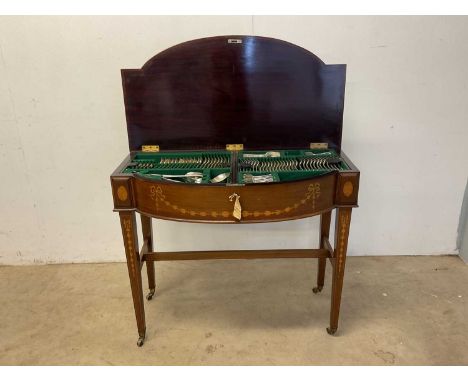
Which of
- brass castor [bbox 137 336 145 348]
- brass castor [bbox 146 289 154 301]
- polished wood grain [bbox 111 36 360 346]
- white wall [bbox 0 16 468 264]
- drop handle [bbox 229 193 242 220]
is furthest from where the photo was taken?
brass castor [bbox 146 289 154 301]

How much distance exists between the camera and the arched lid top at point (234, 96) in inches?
78.4

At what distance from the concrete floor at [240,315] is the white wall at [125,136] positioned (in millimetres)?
189

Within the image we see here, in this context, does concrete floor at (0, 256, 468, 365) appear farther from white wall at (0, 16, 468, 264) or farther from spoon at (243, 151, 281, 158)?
spoon at (243, 151, 281, 158)

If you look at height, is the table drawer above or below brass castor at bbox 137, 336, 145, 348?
above

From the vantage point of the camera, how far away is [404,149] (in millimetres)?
2551

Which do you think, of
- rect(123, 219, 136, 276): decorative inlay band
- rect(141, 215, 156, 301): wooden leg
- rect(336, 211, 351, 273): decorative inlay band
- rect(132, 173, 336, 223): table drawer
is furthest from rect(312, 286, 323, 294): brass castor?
rect(123, 219, 136, 276): decorative inlay band

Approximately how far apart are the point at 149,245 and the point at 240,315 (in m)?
0.70

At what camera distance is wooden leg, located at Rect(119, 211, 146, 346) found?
5.95 feet

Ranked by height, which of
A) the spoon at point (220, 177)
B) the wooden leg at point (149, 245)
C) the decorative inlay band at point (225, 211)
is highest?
the spoon at point (220, 177)

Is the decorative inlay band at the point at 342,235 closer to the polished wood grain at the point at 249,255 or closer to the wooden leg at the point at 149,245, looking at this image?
the polished wood grain at the point at 249,255

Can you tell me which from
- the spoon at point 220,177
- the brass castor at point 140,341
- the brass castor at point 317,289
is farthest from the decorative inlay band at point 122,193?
the brass castor at point 317,289

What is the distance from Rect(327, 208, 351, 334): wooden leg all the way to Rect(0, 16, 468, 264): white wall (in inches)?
31.4

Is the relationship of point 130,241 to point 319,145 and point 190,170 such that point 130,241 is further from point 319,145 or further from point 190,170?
point 319,145
